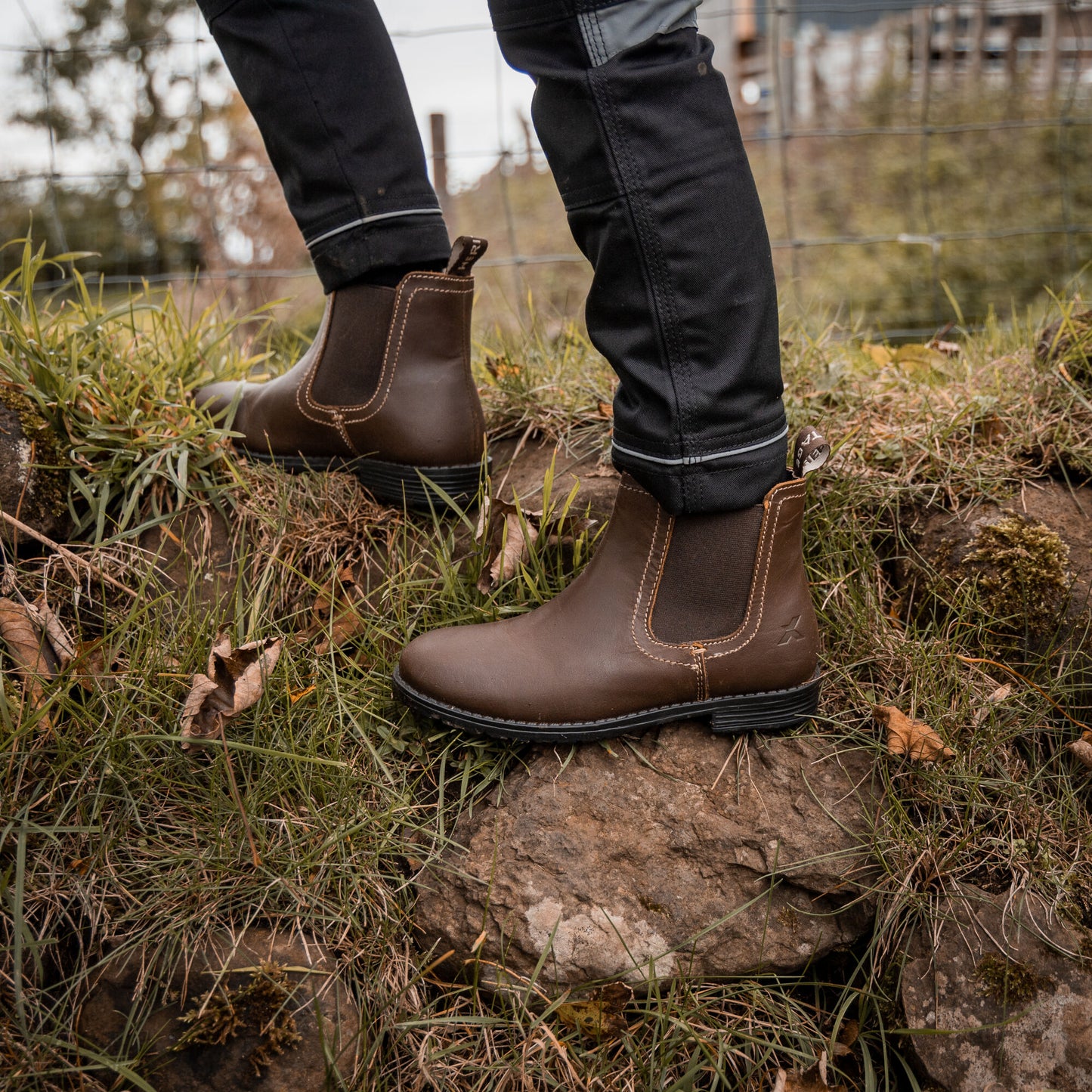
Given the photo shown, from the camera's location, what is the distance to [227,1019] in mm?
1170

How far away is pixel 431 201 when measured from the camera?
5.62ft

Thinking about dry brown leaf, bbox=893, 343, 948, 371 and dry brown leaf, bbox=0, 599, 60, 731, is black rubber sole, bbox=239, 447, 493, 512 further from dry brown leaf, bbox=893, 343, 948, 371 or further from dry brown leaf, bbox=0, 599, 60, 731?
dry brown leaf, bbox=893, 343, 948, 371

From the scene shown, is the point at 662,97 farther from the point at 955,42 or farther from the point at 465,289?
the point at 955,42

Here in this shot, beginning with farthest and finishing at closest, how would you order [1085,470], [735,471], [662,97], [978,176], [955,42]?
[955,42] < [978,176] < [1085,470] < [735,471] < [662,97]

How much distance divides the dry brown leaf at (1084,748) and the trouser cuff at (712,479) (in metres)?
0.69

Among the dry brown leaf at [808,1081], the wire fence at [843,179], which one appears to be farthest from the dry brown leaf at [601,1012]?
the wire fence at [843,179]

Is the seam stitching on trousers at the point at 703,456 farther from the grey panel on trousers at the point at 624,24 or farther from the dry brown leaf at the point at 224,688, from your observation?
the dry brown leaf at the point at 224,688

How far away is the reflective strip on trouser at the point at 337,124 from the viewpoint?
5.19 ft

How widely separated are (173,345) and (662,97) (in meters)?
1.33

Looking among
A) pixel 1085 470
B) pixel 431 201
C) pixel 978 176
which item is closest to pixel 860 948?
pixel 1085 470

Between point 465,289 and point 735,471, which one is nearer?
point 735,471

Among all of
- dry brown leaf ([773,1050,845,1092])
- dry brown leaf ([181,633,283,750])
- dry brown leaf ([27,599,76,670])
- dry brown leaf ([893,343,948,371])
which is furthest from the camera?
dry brown leaf ([893,343,948,371])

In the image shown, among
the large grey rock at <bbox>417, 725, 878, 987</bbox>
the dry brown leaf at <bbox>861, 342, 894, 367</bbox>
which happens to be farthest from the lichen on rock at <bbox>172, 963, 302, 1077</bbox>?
the dry brown leaf at <bbox>861, 342, 894, 367</bbox>

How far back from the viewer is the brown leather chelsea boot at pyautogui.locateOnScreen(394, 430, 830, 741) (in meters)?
1.36
